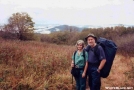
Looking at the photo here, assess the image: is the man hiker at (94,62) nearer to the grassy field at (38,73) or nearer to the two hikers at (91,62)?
the two hikers at (91,62)

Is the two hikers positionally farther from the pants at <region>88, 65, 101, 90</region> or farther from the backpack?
the backpack

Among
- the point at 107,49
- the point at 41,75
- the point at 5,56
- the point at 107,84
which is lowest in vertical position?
the point at 107,84

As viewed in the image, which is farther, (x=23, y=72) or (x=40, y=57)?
(x=40, y=57)

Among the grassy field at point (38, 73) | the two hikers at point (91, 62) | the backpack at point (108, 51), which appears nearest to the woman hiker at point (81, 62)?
the two hikers at point (91, 62)

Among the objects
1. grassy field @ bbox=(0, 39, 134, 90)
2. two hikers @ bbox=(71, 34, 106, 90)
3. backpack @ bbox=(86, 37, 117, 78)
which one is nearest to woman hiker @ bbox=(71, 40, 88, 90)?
two hikers @ bbox=(71, 34, 106, 90)

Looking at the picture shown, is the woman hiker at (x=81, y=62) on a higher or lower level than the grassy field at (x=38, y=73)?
higher

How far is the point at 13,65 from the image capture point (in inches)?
295

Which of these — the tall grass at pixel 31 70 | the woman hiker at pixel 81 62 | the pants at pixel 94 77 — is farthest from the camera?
the tall grass at pixel 31 70

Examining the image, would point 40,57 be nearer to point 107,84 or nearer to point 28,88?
point 28,88

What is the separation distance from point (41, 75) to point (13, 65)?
1.17 meters

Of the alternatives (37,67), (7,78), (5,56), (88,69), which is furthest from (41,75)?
(88,69)

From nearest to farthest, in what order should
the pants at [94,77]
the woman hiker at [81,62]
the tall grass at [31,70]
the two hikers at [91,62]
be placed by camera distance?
the two hikers at [91,62] < the pants at [94,77] < the woman hiker at [81,62] < the tall grass at [31,70]

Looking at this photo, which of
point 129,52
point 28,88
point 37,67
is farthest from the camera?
point 129,52

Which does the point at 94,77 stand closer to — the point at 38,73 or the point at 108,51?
the point at 108,51
